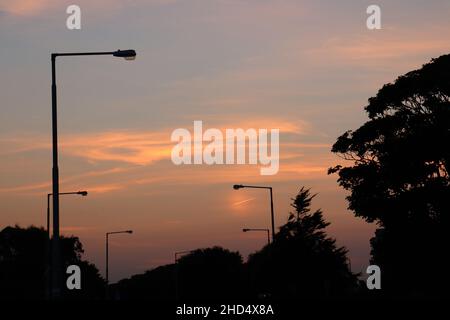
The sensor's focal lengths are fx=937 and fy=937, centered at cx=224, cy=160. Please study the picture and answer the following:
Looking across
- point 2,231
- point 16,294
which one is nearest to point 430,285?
point 16,294

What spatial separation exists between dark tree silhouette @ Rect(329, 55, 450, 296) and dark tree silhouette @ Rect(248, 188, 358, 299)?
108 ft

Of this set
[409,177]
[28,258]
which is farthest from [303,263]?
[28,258]

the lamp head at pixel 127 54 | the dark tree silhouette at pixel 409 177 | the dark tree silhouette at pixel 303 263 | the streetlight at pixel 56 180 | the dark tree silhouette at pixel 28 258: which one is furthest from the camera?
the dark tree silhouette at pixel 28 258

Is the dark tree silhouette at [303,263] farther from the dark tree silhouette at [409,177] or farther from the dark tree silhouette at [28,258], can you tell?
the dark tree silhouette at [28,258]

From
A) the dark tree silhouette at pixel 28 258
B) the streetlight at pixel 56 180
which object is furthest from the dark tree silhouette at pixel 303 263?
the streetlight at pixel 56 180

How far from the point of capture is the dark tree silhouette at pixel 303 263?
101m

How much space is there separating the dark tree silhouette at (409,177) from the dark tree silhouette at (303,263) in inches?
1301

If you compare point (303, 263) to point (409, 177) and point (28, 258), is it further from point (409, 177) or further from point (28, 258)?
point (28, 258)

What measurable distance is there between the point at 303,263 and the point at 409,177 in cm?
4774

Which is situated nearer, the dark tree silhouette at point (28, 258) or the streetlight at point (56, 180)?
the streetlight at point (56, 180)

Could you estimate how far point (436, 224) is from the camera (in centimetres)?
5806
